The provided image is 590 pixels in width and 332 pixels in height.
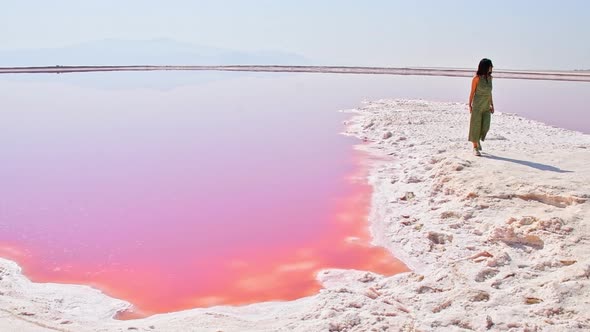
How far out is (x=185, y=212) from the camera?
6.11 meters

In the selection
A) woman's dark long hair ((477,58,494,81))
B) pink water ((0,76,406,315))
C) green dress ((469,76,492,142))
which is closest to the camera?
pink water ((0,76,406,315))

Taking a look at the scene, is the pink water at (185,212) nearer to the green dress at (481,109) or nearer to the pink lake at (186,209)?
the pink lake at (186,209)

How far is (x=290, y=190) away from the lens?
7156 mm

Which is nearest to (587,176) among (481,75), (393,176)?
(481,75)

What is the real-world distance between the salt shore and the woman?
495 mm

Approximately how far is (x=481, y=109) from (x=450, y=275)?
Result: 4092mm

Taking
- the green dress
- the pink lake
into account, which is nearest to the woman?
the green dress

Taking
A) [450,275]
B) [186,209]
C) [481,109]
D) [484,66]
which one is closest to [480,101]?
[481,109]

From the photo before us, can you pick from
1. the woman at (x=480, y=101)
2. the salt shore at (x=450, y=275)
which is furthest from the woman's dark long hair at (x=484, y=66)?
the salt shore at (x=450, y=275)

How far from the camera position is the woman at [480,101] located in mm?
7281

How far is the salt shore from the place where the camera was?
11.2 feet

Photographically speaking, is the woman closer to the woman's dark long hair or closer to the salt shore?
the woman's dark long hair

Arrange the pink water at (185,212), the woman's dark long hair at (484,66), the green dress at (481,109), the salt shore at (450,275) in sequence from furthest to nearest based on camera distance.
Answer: the green dress at (481,109) → the woman's dark long hair at (484,66) → the pink water at (185,212) → the salt shore at (450,275)

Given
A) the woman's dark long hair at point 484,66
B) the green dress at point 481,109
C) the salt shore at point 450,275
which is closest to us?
the salt shore at point 450,275
